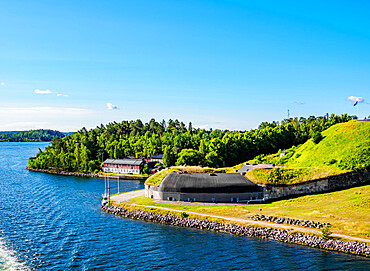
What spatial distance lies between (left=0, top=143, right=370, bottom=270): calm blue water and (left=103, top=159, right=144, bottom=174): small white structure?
6997cm

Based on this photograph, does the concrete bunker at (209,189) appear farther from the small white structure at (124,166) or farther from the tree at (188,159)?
the small white structure at (124,166)

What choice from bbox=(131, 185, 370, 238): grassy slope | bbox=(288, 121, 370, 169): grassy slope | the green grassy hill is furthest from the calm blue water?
bbox=(288, 121, 370, 169): grassy slope

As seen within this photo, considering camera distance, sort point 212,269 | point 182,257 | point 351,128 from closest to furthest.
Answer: point 212,269 < point 182,257 < point 351,128

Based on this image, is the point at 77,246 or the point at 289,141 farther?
the point at 289,141

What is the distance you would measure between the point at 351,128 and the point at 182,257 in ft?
266

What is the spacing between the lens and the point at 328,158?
8988 cm

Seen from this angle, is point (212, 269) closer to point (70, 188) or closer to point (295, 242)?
point (295, 242)

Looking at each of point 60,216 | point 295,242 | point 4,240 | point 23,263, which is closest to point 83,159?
point 60,216

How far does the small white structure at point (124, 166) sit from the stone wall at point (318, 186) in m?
77.6

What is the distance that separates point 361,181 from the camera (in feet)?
253

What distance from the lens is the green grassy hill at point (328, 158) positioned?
254 ft

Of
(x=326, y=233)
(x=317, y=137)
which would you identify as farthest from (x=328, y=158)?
(x=326, y=233)

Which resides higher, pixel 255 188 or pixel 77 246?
pixel 255 188

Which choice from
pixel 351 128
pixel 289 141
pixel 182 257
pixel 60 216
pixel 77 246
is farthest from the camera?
pixel 289 141
